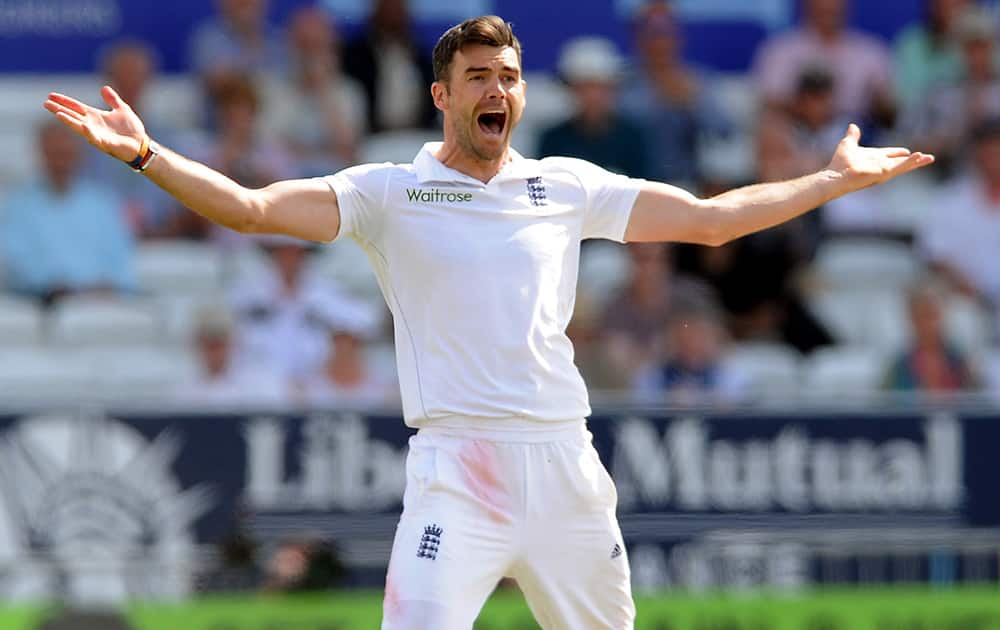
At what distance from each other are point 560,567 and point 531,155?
641 centimetres

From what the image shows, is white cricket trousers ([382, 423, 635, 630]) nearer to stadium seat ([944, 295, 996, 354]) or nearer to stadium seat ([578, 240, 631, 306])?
stadium seat ([578, 240, 631, 306])

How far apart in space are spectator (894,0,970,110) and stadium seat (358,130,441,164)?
3.17 metres

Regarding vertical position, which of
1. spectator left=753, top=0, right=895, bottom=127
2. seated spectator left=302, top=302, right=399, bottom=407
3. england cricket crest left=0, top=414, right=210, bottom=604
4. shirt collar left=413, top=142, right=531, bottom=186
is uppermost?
spectator left=753, top=0, right=895, bottom=127

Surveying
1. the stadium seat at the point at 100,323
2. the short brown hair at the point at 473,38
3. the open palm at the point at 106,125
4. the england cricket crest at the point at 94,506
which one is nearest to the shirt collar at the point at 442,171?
the short brown hair at the point at 473,38

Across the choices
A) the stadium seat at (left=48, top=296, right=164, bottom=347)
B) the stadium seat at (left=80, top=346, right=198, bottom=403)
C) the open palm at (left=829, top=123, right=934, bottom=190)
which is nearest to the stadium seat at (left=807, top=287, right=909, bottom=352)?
the stadium seat at (left=80, top=346, right=198, bottom=403)

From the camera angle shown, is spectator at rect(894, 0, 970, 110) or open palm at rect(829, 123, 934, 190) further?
spectator at rect(894, 0, 970, 110)

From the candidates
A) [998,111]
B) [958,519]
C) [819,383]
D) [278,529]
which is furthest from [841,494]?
[998,111]

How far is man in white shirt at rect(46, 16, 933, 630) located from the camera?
5.50m

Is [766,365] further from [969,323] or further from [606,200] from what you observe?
[606,200]

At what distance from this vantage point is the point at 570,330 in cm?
1013

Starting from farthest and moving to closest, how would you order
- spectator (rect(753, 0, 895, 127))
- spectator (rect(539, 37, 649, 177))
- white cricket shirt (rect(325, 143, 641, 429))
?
spectator (rect(753, 0, 895, 127)) → spectator (rect(539, 37, 649, 177)) → white cricket shirt (rect(325, 143, 641, 429))

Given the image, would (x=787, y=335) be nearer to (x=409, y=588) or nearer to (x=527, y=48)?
(x=527, y=48)

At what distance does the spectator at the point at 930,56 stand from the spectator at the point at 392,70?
3164 millimetres

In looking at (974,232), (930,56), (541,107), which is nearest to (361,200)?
(974,232)
